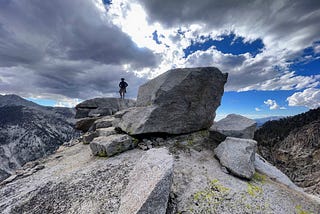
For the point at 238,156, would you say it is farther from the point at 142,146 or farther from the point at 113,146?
the point at 113,146

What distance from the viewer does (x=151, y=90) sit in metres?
12.7

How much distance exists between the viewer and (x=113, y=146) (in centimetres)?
1032

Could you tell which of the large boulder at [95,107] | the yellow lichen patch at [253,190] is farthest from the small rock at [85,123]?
the yellow lichen patch at [253,190]

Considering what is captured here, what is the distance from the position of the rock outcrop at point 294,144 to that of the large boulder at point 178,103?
69048mm

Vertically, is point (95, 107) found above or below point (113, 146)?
above

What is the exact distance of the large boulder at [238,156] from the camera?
8.83 m

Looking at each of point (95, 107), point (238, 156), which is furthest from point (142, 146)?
point (95, 107)

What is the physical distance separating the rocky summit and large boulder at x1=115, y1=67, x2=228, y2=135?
64 mm

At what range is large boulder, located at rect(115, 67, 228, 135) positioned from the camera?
1141cm

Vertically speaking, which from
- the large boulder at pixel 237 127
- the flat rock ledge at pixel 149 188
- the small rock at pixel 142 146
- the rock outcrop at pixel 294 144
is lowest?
the rock outcrop at pixel 294 144

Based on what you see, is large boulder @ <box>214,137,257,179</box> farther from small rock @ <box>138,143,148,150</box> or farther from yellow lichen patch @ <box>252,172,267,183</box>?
small rock @ <box>138,143,148,150</box>

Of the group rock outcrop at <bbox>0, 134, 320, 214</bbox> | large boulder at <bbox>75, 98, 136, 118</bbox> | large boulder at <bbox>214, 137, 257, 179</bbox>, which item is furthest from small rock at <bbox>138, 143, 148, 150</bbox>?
large boulder at <bbox>75, 98, 136, 118</bbox>

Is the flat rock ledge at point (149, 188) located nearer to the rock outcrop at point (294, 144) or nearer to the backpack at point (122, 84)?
the backpack at point (122, 84)

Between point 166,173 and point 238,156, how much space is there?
500 centimetres
